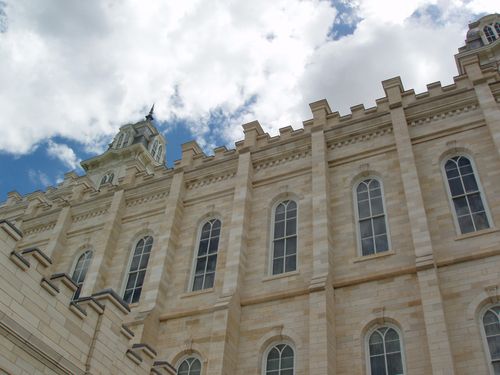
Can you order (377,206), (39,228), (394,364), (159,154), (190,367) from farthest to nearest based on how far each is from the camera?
(159,154)
(39,228)
(377,206)
(190,367)
(394,364)

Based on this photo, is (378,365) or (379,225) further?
(379,225)

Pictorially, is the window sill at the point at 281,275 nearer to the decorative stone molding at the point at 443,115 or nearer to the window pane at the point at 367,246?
the window pane at the point at 367,246

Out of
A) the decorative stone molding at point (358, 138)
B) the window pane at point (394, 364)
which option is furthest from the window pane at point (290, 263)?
the decorative stone molding at point (358, 138)

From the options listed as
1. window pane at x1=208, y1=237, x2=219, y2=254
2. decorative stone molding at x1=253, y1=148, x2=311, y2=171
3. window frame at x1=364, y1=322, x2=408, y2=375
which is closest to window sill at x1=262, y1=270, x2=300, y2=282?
window pane at x1=208, y1=237, x2=219, y2=254

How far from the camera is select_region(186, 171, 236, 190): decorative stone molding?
22.4 meters

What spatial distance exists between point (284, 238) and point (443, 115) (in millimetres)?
6706

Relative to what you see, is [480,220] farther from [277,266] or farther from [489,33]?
[489,33]

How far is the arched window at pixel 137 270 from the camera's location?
20.8 metres

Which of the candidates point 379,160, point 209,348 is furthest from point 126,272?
point 379,160

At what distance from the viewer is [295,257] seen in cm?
1852

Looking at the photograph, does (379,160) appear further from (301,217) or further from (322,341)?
(322,341)

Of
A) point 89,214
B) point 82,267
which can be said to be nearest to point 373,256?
point 82,267

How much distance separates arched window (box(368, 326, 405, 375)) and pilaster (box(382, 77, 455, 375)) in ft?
3.33

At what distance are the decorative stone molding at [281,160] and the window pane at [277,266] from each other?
4284 millimetres
